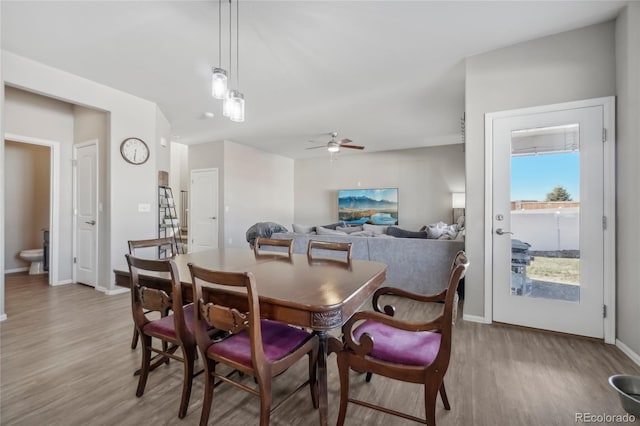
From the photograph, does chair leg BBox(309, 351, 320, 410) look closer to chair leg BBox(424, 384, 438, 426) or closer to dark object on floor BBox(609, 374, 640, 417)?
chair leg BBox(424, 384, 438, 426)

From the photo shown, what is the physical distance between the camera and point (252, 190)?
7.12 m

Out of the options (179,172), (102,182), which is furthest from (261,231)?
(179,172)

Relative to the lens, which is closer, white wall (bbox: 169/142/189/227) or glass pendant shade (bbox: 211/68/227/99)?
glass pendant shade (bbox: 211/68/227/99)

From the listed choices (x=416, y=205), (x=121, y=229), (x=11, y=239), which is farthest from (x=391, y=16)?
(x=11, y=239)

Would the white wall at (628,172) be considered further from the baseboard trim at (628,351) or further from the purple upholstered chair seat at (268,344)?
the purple upholstered chair seat at (268,344)

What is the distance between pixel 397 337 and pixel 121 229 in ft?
12.7

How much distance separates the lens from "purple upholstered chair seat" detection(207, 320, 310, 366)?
4.39 ft

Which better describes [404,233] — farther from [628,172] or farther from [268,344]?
[268,344]

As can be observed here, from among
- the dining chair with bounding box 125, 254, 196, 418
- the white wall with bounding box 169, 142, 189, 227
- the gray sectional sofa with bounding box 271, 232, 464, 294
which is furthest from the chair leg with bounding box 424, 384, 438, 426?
the white wall with bounding box 169, 142, 189, 227

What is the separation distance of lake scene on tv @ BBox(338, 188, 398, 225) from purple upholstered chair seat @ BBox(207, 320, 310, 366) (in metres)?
6.18

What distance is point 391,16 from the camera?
2.34 meters

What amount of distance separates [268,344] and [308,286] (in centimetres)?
35

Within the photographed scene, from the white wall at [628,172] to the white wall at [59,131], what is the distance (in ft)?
20.9

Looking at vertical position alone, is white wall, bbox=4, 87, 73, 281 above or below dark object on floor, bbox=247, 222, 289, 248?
above
